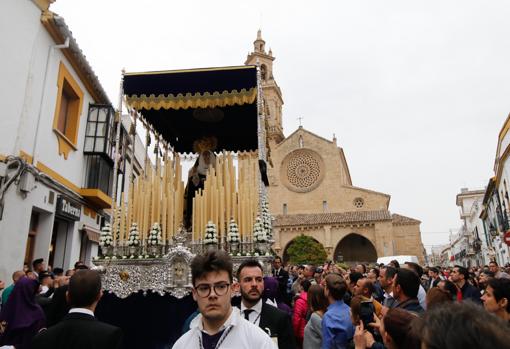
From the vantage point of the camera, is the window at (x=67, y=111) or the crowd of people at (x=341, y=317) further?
the window at (x=67, y=111)

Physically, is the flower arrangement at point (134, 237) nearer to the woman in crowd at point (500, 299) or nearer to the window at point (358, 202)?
the woman in crowd at point (500, 299)

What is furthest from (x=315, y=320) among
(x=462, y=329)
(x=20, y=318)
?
(x=20, y=318)

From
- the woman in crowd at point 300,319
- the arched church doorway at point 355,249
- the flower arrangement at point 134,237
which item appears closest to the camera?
the woman in crowd at point 300,319

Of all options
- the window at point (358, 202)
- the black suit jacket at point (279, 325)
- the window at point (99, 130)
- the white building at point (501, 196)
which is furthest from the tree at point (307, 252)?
the black suit jacket at point (279, 325)

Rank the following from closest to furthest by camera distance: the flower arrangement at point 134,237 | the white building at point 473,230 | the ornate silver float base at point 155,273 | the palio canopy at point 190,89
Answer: the ornate silver float base at point 155,273 < the flower arrangement at point 134,237 < the palio canopy at point 190,89 < the white building at point 473,230

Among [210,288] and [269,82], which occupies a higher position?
[269,82]

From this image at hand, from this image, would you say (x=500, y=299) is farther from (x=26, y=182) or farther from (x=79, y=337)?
(x=26, y=182)

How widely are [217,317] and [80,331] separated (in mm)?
946

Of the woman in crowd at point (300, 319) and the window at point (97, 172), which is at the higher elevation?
the window at point (97, 172)

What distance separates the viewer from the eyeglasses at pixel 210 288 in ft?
6.47

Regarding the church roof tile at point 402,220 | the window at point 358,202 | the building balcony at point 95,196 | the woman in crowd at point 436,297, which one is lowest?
the woman in crowd at point 436,297

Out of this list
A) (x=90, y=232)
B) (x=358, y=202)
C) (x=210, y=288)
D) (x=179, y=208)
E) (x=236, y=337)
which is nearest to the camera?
(x=236, y=337)

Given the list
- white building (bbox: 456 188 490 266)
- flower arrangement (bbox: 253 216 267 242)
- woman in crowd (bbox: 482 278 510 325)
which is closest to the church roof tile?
white building (bbox: 456 188 490 266)

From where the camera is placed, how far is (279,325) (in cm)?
296
